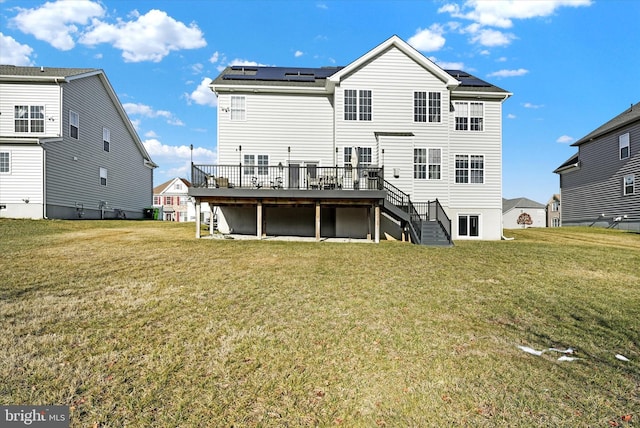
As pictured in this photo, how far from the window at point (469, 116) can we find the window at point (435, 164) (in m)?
2.17

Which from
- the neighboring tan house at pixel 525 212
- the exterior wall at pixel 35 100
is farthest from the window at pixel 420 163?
the neighboring tan house at pixel 525 212

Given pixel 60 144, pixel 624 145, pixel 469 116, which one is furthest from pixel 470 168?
pixel 60 144

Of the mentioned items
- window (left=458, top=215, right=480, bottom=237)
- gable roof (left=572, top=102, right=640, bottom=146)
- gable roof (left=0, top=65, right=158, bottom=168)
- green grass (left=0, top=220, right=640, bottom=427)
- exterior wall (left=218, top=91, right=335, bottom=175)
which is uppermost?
gable roof (left=0, top=65, right=158, bottom=168)

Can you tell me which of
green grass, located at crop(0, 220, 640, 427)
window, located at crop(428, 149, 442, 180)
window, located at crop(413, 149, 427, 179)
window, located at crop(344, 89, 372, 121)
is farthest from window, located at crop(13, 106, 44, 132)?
window, located at crop(428, 149, 442, 180)

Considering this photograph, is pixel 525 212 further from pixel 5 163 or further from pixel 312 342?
pixel 5 163

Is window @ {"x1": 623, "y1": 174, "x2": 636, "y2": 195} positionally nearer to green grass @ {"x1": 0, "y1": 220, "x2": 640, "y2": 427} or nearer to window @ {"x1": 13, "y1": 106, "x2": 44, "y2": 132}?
green grass @ {"x1": 0, "y1": 220, "x2": 640, "y2": 427}

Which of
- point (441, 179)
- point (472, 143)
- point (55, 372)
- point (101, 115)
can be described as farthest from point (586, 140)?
point (101, 115)

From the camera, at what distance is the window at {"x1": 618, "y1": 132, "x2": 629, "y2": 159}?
78.4ft

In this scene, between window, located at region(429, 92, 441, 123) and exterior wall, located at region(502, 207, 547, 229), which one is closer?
window, located at region(429, 92, 441, 123)

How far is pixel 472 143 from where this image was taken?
18797mm

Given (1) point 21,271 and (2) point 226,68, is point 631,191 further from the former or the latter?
(1) point 21,271

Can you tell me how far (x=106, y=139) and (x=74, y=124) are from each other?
367 centimetres

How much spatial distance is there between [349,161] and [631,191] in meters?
20.2

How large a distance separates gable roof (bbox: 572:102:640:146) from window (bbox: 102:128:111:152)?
36.2 metres
